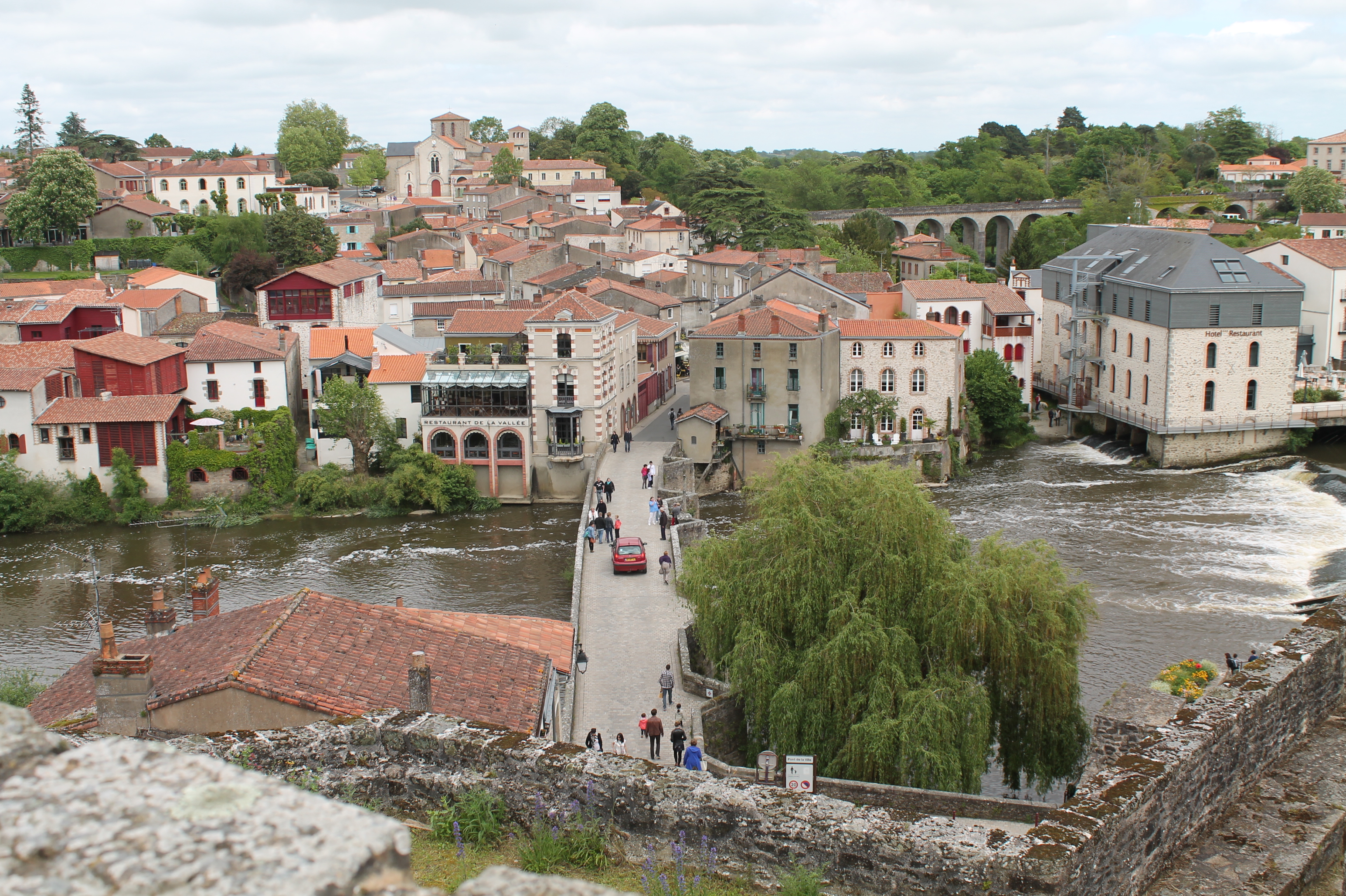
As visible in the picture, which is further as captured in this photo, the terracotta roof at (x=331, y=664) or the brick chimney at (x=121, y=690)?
the terracotta roof at (x=331, y=664)

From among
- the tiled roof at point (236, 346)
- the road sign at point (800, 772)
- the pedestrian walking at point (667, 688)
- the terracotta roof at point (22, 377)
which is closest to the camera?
the road sign at point (800, 772)

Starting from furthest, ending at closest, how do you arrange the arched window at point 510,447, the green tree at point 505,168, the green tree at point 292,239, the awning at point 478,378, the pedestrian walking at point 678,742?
the green tree at point 505,168 → the green tree at point 292,239 → the awning at point 478,378 → the arched window at point 510,447 → the pedestrian walking at point 678,742

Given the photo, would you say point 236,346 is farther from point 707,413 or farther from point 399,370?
point 707,413

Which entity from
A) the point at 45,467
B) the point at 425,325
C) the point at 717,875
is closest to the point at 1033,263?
the point at 425,325

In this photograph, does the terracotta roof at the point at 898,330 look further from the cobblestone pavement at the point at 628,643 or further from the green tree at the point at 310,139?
the green tree at the point at 310,139

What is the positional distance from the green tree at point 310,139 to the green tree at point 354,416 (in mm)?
Result: 82788

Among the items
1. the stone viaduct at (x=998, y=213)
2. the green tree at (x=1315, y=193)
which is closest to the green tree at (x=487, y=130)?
the stone viaduct at (x=998, y=213)

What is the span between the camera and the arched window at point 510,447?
150 feet

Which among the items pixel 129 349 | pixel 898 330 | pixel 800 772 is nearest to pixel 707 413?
pixel 898 330

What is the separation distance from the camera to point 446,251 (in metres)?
80.3

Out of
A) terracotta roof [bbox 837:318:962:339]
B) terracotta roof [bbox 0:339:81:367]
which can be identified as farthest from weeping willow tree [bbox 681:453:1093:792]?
terracotta roof [bbox 0:339:81:367]

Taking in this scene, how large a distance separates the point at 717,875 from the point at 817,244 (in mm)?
77648

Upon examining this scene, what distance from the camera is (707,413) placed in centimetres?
4622

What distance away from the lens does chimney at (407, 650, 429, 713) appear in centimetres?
1287
